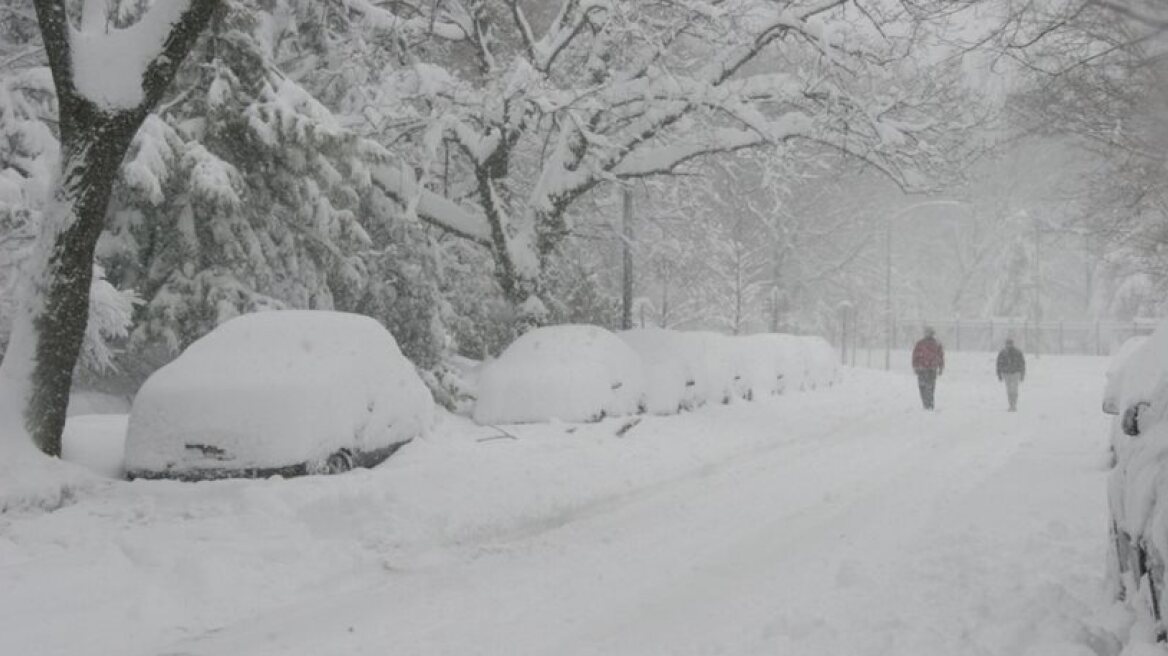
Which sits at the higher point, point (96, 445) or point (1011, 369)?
point (1011, 369)

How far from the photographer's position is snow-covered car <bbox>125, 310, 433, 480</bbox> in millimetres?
8562

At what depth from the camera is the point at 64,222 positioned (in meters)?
8.44

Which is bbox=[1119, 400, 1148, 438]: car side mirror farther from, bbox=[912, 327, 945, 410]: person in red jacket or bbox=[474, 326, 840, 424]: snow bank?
bbox=[912, 327, 945, 410]: person in red jacket

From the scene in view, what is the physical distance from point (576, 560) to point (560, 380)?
7225 mm

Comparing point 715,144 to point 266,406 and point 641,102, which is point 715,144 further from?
point 266,406

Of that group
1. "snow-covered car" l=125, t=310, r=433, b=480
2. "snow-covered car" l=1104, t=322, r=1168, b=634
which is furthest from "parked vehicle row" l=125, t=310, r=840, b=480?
"snow-covered car" l=1104, t=322, r=1168, b=634

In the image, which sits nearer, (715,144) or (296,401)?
(296,401)

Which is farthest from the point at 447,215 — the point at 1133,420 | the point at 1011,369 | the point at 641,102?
the point at 1133,420

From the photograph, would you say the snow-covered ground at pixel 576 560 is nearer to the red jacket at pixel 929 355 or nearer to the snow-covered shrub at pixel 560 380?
the snow-covered shrub at pixel 560 380

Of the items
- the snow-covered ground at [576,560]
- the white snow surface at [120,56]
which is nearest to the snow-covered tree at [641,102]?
the snow-covered ground at [576,560]

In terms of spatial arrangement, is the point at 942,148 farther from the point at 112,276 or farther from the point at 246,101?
the point at 112,276

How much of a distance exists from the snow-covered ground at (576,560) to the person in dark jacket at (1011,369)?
27.3 ft

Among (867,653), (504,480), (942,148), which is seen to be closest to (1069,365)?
(942,148)

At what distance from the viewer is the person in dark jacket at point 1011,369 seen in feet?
63.4
